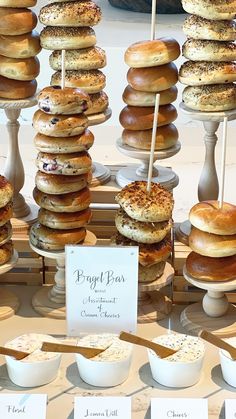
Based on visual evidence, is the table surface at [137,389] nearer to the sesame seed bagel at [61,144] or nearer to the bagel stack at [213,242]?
the bagel stack at [213,242]


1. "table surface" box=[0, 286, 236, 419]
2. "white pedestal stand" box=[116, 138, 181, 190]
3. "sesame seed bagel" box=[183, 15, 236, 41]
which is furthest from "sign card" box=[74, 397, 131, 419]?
"sesame seed bagel" box=[183, 15, 236, 41]

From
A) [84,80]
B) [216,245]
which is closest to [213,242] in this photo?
[216,245]

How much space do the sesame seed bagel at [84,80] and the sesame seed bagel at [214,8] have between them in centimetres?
34

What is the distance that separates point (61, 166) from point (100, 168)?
1.67 ft

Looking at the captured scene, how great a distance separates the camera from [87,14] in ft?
6.00

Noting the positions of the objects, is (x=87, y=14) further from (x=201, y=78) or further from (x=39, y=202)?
(x=39, y=202)

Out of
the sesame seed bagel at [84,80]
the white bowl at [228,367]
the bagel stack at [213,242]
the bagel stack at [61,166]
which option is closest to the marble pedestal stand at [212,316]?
the bagel stack at [213,242]

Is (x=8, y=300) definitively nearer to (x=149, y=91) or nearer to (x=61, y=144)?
(x=61, y=144)

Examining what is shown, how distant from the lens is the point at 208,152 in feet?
6.45

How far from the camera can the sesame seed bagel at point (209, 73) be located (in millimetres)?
1741

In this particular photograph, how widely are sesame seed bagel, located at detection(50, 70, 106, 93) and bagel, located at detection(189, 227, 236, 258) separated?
567mm

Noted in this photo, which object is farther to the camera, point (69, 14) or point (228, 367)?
point (69, 14)

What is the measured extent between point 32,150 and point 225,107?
1535 mm

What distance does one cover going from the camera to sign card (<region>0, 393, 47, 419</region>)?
53.4 inches
